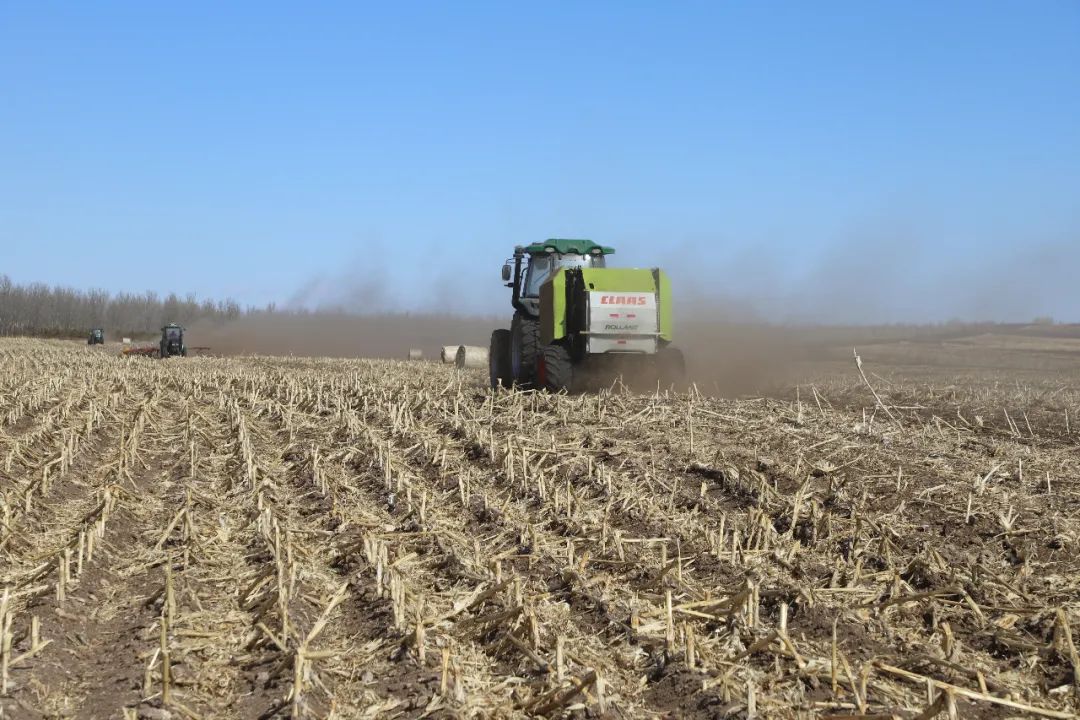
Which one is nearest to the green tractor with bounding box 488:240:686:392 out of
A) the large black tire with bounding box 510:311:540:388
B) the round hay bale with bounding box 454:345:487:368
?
the large black tire with bounding box 510:311:540:388

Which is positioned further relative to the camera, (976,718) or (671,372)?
(671,372)

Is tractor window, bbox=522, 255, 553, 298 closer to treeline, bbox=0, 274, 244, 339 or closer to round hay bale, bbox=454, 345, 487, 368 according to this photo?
round hay bale, bbox=454, 345, 487, 368

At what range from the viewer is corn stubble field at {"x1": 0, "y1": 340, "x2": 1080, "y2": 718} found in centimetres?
454

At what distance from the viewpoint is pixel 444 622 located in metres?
5.40

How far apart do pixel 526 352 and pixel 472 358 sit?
18631 millimetres

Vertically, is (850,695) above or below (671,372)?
below

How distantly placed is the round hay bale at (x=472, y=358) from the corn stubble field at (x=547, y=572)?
873 inches

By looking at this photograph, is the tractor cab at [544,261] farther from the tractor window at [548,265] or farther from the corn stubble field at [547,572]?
the corn stubble field at [547,572]

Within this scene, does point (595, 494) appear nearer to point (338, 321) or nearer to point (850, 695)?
point (850, 695)

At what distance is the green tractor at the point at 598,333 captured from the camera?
52.0 feet

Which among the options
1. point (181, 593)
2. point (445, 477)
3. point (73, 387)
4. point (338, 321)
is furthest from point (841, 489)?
point (338, 321)

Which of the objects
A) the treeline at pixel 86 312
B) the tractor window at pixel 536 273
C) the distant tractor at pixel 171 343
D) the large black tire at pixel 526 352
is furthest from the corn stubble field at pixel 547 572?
the treeline at pixel 86 312

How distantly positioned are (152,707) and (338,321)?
201ft

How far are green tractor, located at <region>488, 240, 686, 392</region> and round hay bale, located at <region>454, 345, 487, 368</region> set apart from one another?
59.0ft
